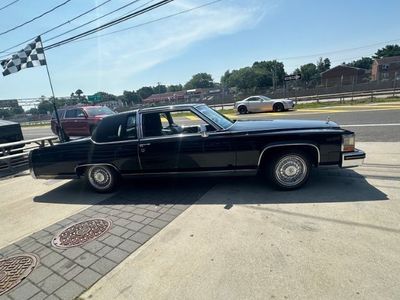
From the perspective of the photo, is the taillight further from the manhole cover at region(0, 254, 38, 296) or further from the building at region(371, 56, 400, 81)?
the building at region(371, 56, 400, 81)

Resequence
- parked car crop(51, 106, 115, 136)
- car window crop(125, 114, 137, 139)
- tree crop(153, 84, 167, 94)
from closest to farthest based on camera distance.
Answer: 1. car window crop(125, 114, 137, 139)
2. parked car crop(51, 106, 115, 136)
3. tree crop(153, 84, 167, 94)

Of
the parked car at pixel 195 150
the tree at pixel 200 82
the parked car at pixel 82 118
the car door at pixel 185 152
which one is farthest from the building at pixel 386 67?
the tree at pixel 200 82

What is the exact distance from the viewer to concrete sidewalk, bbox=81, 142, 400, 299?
2.21m

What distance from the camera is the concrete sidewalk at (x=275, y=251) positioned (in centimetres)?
221

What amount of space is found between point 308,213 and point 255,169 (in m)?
1.05

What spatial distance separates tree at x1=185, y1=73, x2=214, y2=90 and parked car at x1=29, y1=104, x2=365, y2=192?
146842mm

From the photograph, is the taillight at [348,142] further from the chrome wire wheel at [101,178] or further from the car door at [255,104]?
the car door at [255,104]

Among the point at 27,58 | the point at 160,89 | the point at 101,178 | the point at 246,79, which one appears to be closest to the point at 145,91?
the point at 160,89

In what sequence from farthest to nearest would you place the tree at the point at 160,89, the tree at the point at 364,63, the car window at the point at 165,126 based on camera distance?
the tree at the point at 160,89 → the tree at the point at 364,63 → the car window at the point at 165,126

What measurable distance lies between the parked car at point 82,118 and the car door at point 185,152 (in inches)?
367

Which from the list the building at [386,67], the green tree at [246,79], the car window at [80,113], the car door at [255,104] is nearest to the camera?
the car window at [80,113]

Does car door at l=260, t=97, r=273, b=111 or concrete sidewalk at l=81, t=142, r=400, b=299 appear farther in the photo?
car door at l=260, t=97, r=273, b=111

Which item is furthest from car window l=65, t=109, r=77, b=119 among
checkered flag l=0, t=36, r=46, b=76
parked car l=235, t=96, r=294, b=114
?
parked car l=235, t=96, r=294, b=114

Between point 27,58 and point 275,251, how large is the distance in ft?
36.0
